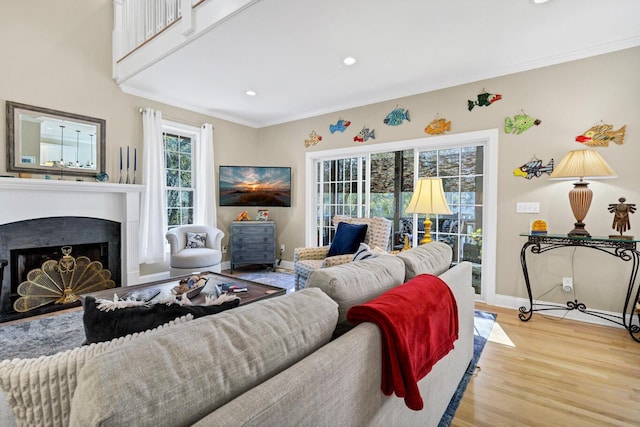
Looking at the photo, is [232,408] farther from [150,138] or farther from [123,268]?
[150,138]

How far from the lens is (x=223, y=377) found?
2.01ft

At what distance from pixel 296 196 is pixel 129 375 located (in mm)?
4881

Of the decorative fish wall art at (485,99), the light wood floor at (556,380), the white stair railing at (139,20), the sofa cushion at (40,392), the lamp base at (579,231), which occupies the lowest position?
the light wood floor at (556,380)

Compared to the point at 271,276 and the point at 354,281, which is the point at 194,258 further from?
the point at 354,281

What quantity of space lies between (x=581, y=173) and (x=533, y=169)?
532 millimetres

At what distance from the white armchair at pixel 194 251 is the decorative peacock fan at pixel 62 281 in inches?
31.5

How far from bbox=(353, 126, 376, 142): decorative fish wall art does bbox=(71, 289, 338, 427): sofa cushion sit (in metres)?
3.89

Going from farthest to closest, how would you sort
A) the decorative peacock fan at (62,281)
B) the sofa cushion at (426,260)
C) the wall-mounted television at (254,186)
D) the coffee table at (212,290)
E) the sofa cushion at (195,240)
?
the wall-mounted television at (254,186) < the sofa cushion at (195,240) < the decorative peacock fan at (62,281) < the coffee table at (212,290) < the sofa cushion at (426,260)

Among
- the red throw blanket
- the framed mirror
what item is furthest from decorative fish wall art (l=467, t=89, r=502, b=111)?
the framed mirror

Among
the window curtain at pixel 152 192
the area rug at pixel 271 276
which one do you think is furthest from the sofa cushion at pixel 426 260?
the window curtain at pixel 152 192

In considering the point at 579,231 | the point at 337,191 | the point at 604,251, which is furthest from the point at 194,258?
the point at 604,251

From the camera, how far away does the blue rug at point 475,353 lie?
1685 mm

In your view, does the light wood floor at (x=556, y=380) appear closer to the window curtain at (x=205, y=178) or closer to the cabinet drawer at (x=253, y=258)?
the cabinet drawer at (x=253, y=258)

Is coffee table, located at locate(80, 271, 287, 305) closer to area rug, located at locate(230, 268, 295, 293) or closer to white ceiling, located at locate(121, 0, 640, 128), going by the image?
area rug, located at locate(230, 268, 295, 293)
